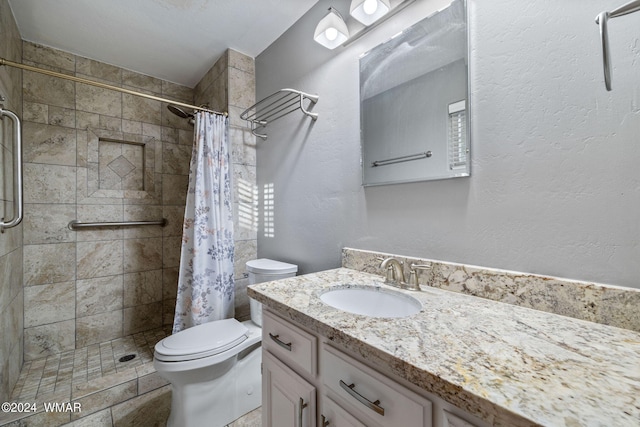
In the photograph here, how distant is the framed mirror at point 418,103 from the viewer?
97cm

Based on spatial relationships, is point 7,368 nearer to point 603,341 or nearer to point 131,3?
point 131,3

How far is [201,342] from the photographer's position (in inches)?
54.9

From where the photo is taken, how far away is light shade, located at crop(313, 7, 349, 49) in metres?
1.30

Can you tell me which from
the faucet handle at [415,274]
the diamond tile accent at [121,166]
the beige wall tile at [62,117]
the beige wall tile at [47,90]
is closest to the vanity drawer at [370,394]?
the faucet handle at [415,274]

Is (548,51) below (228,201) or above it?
above

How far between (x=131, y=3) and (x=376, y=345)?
2.34 m

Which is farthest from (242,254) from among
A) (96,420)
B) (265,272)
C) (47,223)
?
(47,223)

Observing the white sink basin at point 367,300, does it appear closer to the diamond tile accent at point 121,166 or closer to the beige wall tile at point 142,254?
the beige wall tile at point 142,254

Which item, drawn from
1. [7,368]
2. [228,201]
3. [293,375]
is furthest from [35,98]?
[293,375]

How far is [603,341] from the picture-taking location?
581 millimetres

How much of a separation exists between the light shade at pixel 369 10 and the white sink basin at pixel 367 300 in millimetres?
1221

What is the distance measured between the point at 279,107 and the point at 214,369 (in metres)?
1.73

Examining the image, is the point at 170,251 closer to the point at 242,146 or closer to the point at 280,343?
A: the point at 242,146

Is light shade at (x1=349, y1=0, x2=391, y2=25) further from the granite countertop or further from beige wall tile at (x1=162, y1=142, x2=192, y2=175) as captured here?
beige wall tile at (x1=162, y1=142, x2=192, y2=175)
